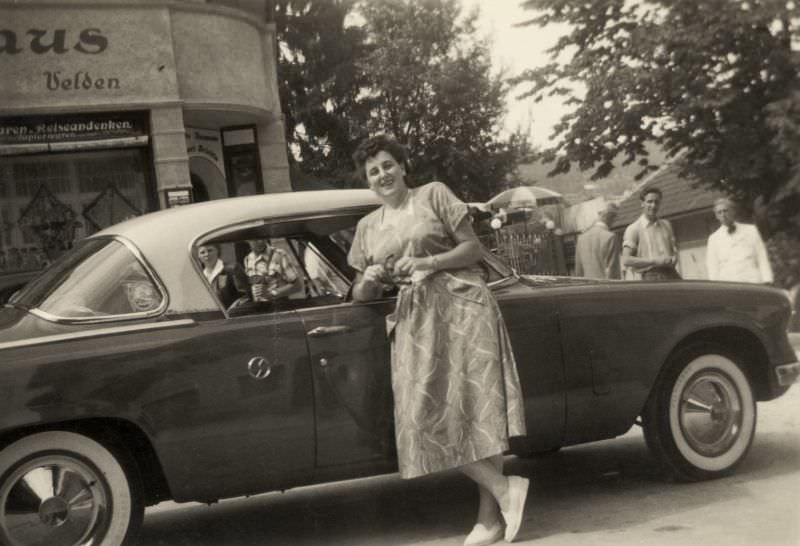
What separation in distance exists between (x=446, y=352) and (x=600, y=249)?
5.92 meters

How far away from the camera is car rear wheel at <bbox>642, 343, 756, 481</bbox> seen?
18.2ft

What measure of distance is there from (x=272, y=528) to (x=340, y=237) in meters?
1.50

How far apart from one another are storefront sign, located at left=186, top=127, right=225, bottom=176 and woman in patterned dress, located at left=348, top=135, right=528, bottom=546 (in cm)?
1329

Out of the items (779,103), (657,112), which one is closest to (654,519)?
(779,103)

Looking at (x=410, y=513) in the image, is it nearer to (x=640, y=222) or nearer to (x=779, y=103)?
(x=640, y=222)

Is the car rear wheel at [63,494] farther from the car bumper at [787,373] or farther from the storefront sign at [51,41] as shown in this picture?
the storefront sign at [51,41]

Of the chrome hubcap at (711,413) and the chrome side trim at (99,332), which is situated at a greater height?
the chrome side trim at (99,332)

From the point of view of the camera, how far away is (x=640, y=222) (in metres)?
9.80

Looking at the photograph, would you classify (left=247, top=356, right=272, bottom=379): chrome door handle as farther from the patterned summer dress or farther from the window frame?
the patterned summer dress

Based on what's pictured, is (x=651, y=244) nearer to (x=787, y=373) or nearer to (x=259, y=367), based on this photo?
(x=787, y=373)

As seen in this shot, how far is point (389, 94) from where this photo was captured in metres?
32.2

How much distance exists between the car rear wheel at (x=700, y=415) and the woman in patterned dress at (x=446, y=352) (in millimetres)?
1129

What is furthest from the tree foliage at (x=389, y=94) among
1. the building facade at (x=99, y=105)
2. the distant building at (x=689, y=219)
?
the building facade at (x=99, y=105)

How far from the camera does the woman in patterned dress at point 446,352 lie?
4688 millimetres
